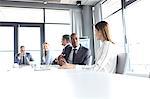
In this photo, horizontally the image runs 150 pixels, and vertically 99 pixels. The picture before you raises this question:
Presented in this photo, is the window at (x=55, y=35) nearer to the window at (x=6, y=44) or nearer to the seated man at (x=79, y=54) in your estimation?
the window at (x=6, y=44)

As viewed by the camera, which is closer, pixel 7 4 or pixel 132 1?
pixel 132 1

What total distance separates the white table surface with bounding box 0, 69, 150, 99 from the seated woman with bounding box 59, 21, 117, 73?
1.04 meters

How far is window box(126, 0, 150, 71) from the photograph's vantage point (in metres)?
4.79

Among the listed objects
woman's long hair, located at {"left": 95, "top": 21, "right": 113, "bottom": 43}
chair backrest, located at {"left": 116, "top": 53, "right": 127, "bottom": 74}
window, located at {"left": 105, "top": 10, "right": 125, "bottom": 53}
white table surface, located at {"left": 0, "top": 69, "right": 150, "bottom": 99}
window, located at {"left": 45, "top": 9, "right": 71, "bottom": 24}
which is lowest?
chair backrest, located at {"left": 116, "top": 53, "right": 127, "bottom": 74}

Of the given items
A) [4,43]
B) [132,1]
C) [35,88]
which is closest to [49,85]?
[35,88]

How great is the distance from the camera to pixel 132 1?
5379 mm

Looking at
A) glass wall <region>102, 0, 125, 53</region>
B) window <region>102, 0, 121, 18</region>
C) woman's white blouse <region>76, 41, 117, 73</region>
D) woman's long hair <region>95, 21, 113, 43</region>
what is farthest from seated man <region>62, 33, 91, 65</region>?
window <region>102, 0, 121, 18</region>

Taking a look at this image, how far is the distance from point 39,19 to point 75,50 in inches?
180

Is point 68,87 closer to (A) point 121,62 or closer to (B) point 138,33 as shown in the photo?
(A) point 121,62

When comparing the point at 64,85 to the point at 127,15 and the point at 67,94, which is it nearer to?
the point at 67,94

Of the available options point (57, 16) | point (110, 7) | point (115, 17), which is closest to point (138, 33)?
point (115, 17)

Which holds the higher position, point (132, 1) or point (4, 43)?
point (132, 1)

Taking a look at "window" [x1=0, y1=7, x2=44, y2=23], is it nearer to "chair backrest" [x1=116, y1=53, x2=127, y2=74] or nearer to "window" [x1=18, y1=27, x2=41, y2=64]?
"window" [x1=18, y1=27, x2=41, y2=64]

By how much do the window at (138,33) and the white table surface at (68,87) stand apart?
4340 millimetres
